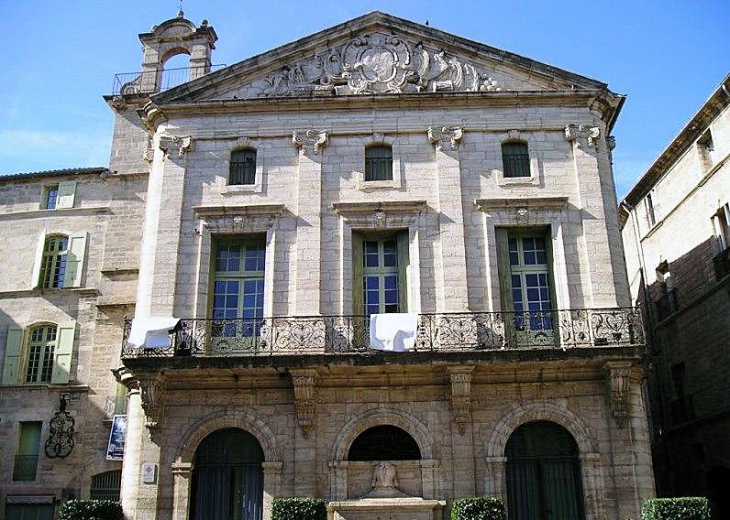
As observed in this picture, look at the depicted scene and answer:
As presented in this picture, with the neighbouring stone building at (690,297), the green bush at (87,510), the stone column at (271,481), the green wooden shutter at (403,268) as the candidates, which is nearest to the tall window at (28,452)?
the green bush at (87,510)

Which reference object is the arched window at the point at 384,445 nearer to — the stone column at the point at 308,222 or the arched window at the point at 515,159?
the stone column at the point at 308,222

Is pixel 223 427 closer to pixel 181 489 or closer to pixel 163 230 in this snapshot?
pixel 181 489

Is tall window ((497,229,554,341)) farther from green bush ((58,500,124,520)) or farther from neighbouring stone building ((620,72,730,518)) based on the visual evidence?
green bush ((58,500,124,520))

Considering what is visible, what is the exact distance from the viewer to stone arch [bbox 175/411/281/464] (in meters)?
15.9

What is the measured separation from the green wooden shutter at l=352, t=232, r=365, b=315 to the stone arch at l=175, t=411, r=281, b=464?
3.20m

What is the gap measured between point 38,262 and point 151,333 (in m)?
9.16

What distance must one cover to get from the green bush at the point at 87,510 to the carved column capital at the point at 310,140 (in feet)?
29.3

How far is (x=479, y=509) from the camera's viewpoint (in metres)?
14.2

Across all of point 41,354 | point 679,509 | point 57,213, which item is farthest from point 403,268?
point 57,213

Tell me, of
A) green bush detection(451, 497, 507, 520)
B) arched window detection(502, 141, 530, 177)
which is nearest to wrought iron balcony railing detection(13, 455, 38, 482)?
green bush detection(451, 497, 507, 520)

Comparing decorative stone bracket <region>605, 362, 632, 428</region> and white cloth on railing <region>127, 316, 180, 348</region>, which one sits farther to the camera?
white cloth on railing <region>127, 316, 180, 348</region>

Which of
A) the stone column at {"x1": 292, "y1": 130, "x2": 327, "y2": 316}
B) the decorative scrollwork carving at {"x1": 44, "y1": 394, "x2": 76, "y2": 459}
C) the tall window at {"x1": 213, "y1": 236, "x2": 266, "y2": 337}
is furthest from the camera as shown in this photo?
the decorative scrollwork carving at {"x1": 44, "y1": 394, "x2": 76, "y2": 459}

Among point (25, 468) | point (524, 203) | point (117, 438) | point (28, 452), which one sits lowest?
point (25, 468)

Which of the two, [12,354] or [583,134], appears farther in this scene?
[12,354]
